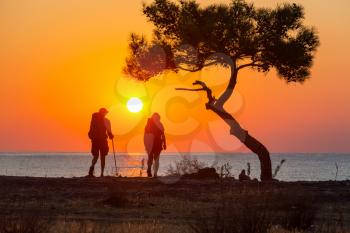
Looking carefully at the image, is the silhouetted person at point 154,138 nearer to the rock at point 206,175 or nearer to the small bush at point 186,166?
the rock at point 206,175

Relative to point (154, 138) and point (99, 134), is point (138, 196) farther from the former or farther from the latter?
point (154, 138)

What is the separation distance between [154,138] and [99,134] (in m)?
2.18

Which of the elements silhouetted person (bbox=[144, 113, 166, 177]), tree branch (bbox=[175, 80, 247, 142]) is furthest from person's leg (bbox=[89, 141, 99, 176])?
tree branch (bbox=[175, 80, 247, 142])

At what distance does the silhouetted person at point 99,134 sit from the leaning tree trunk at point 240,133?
16.8 ft

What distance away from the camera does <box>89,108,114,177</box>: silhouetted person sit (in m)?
29.1

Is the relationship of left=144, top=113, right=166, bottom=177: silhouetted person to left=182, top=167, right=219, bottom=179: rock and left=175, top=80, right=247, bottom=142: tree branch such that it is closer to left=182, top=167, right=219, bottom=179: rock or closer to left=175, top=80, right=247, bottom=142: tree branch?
left=182, top=167, right=219, bottom=179: rock

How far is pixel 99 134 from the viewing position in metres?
29.1

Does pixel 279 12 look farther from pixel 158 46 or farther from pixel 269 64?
pixel 158 46

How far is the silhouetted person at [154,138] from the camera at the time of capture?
30.1 m

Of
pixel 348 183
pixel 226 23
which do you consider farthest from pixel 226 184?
pixel 226 23

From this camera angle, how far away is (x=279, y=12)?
112 ft

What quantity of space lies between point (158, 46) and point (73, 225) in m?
19.7

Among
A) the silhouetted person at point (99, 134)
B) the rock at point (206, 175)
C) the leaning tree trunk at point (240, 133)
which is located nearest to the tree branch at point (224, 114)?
the leaning tree trunk at point (240, 133)

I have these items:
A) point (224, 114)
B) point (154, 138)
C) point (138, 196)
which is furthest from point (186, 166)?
point (138, 196)
